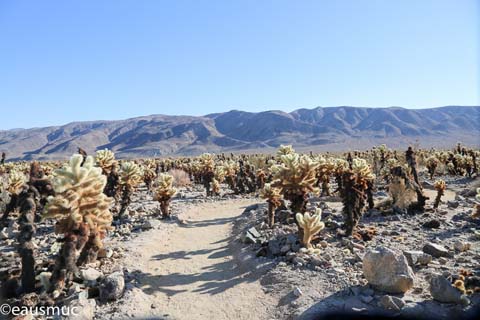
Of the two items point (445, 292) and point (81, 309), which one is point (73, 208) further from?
point (445, 292)

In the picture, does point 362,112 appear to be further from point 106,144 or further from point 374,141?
point 106,144

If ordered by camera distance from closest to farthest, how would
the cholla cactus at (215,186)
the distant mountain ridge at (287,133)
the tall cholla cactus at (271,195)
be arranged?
the tall cholla cactus at (271,195) < the cholla cactus at (215,186) < the distant mountain ridge at (287,133)

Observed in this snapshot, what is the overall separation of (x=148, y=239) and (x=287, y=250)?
428 centimetres

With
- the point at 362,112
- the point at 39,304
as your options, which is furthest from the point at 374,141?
the point at 39,304

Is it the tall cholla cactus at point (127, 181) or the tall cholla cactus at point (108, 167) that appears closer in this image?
the tall cholla cactus at point (108, 167)

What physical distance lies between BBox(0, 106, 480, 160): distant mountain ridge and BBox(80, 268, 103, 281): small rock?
106355 mm

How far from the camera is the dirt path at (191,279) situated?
623 cm

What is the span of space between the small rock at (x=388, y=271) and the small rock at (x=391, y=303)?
1.01 feet

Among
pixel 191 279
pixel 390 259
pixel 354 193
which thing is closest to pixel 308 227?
pixel 354 193

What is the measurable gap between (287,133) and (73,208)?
137945mm

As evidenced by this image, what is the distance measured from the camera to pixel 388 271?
18.8 ft

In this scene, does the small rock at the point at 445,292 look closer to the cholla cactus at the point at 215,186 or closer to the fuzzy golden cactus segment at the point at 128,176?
the fuzzy golden cactus segment at the point at 128,176

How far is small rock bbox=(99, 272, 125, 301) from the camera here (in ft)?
20.8

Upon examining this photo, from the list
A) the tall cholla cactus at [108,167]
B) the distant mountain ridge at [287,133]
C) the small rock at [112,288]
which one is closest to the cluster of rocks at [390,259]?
the small rock at [112,288]
